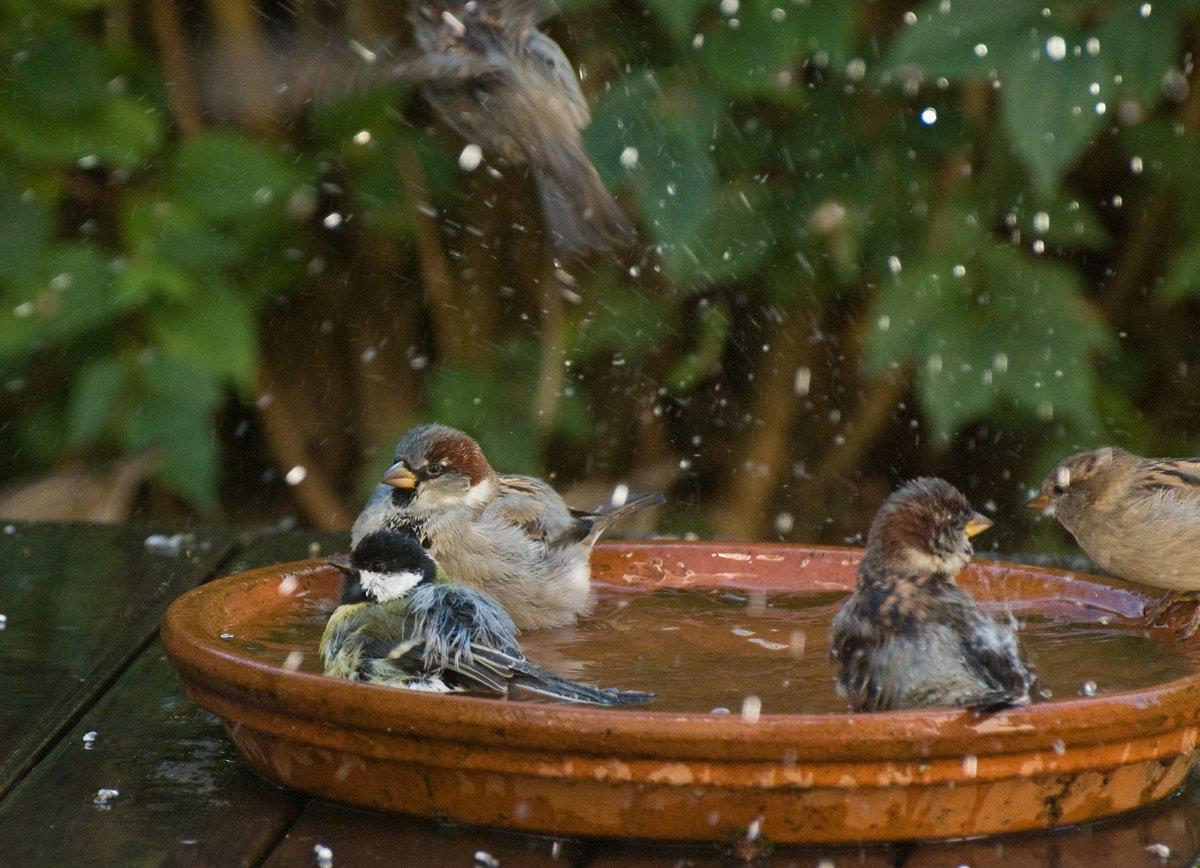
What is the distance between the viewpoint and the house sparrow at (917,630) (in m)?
2.22

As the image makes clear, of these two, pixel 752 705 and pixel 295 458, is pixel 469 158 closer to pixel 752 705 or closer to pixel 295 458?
pixel 295 458

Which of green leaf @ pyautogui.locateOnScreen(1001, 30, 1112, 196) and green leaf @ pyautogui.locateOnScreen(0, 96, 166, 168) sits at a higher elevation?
green leaf @ pyautogui.locateOnScreen(1001, 30, 1112, 196)

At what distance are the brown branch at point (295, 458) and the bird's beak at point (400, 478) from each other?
2.40m

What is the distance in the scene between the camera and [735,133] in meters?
5.00

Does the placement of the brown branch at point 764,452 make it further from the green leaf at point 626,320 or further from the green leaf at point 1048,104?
the green leaf at point 1048,104

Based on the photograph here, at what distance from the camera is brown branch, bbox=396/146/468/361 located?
5793mm

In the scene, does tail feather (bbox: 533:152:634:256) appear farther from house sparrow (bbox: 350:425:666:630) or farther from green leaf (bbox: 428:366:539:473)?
green leaf (bbox: 428:366:539:473)

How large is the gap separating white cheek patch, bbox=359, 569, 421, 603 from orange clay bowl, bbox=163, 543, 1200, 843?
0.45m

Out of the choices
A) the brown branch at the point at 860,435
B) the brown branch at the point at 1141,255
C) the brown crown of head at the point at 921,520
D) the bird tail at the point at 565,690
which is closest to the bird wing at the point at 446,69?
the brown crown of head at the point at 921,520

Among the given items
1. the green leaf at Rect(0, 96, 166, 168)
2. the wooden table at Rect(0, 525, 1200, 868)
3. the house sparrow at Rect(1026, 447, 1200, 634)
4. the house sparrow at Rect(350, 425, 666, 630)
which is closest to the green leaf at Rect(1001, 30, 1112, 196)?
the house sparrow at Rect(1026, 447, 1200, 634)

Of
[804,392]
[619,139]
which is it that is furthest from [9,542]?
[804,392]

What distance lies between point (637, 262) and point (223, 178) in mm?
1294

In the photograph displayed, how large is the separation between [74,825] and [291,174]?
3247 mm

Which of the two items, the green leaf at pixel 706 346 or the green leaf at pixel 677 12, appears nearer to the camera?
the green leaf at pixel 677 12
